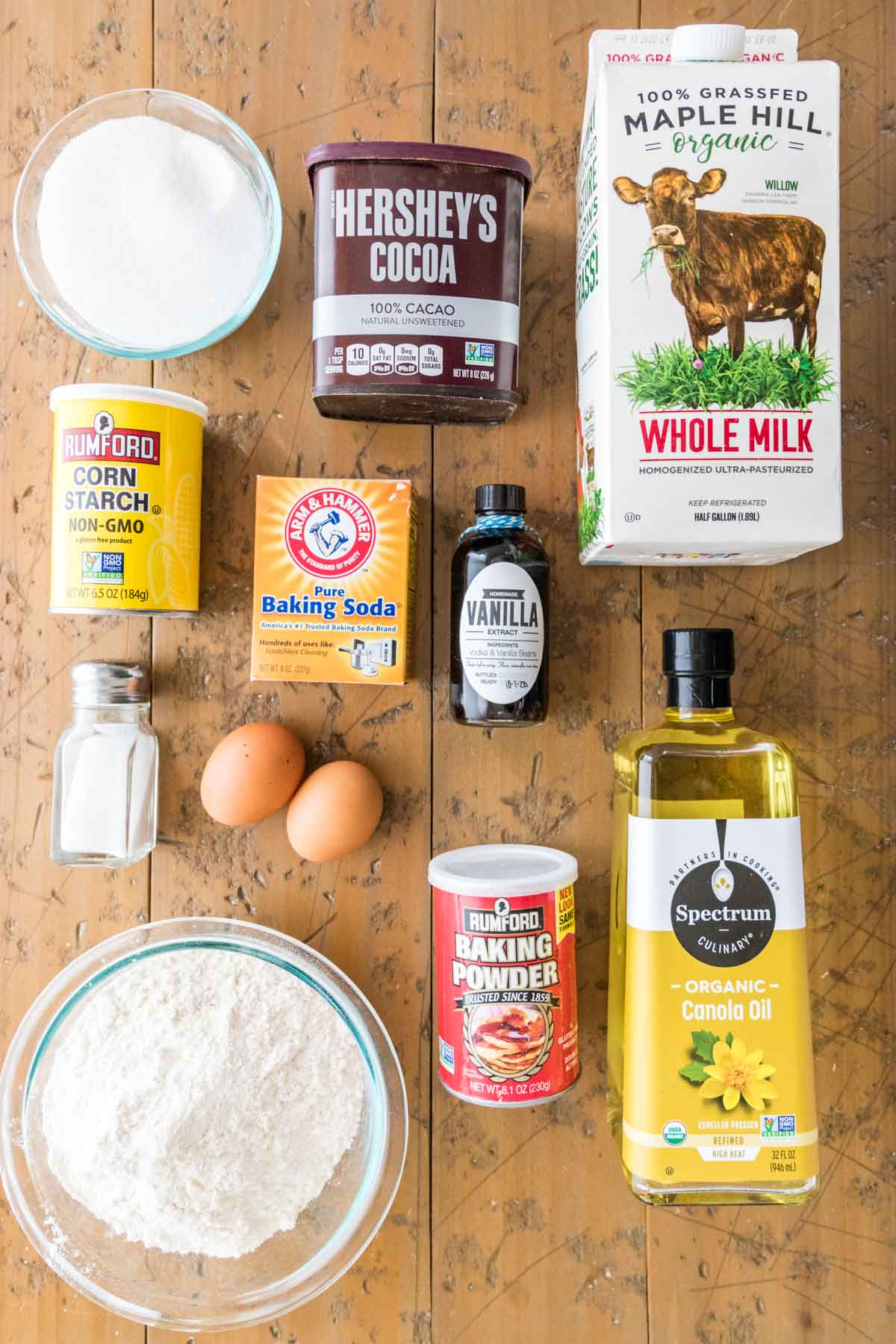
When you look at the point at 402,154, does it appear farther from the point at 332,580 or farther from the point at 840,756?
the point at 840,756

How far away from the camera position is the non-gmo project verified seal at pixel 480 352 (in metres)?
0.80

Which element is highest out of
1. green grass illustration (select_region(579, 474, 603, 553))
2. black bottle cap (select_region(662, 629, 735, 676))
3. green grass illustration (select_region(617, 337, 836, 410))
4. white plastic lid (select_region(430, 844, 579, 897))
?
green grass illustration (select_region(617, 337, 836, 410))

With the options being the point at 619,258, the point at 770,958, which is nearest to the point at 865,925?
the point at 770,958

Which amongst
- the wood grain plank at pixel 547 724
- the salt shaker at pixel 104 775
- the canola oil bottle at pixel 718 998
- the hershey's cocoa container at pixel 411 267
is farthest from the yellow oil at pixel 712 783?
the salt shaker at pixel 104 775

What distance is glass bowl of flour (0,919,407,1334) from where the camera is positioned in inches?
31.1

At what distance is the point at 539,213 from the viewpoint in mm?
903

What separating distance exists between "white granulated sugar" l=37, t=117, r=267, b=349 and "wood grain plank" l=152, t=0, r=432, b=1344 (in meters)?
0.07

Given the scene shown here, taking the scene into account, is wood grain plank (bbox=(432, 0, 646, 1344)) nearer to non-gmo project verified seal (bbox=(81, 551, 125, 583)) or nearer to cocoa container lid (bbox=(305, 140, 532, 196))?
cocoa container lid (bbox=(305, 140, 532, 196))

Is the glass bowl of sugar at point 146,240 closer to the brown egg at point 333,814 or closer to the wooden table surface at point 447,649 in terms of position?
the wooden table surface at point 447,649

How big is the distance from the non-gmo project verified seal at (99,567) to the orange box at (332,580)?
124 millimetres

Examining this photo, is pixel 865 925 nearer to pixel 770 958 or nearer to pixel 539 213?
pixel 770 958

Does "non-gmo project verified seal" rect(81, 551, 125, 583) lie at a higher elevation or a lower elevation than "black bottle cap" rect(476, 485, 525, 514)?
lower

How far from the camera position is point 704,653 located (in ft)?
2.54

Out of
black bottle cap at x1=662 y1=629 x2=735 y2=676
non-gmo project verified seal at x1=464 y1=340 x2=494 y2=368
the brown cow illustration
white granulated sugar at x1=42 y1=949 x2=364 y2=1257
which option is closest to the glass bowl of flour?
white granulated sugar at x1=42 y1=949 x2=364 y2=1257
